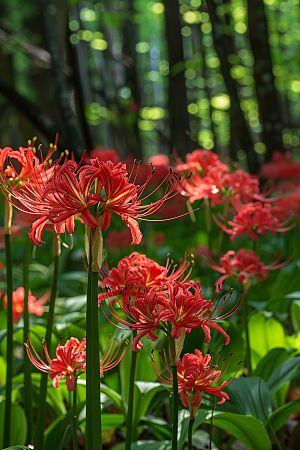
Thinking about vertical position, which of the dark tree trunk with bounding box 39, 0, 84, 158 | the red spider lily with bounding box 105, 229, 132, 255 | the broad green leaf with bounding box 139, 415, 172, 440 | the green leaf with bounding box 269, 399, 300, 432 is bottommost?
the broad green leaf with bounding box 139, 415, 172, 440

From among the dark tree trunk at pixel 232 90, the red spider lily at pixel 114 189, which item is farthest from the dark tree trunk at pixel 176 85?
the red spider lily at pixel 114 189

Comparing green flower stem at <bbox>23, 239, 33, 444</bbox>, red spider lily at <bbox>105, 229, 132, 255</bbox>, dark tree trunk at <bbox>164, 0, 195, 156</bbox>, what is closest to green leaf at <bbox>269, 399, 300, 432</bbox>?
green flower stem at <bbox>23, 239, 33, 444</bbox>

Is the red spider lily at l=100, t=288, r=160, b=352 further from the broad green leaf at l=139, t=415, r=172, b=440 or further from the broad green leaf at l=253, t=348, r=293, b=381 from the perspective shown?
the broad green leaf at l=253, t=348, r=293, b=381

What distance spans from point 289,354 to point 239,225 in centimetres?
52

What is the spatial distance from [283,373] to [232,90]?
8.05ft

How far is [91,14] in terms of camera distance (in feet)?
27.8

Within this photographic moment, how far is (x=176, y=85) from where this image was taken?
177 inches

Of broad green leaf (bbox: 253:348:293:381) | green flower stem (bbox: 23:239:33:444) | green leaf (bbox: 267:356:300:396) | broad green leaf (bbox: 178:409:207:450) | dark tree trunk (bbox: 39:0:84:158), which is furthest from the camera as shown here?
dark tree trunk (bbox: 39:0:84:158)

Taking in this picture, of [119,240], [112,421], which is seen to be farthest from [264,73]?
[112,421]

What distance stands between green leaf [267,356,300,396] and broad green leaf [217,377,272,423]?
0.06 meters

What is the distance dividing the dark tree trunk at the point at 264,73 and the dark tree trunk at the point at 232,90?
269mm

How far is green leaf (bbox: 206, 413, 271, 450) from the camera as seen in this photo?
116cm

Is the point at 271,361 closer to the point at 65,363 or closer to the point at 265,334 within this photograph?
the point at 265,334

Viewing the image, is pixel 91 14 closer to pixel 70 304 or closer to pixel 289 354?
pixel 70 304
